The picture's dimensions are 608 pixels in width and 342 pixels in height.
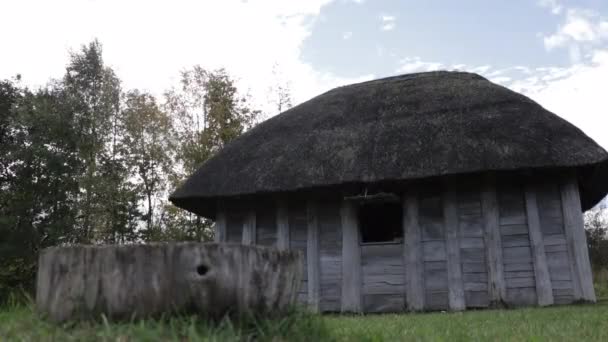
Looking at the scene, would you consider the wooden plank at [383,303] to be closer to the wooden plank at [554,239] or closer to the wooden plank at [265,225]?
the wooden plank at [265,225]

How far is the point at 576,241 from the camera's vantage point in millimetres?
8281

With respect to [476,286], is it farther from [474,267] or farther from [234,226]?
[234,226]

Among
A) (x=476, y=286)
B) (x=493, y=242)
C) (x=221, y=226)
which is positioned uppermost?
(x=221, y=226)

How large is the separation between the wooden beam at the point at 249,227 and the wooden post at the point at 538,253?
5.04 meters

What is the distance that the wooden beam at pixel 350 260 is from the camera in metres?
9.24

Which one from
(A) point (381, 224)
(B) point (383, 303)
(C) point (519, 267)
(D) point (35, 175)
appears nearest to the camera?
(C) point (519, 267)

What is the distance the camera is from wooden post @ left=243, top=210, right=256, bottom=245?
10.3m

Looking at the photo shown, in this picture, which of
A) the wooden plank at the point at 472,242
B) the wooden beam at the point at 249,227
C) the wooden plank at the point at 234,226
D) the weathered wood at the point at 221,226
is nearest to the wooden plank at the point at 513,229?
the wooden plank at the point at 472,242

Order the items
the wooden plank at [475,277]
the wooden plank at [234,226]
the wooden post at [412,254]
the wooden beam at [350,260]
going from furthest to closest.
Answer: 1. the wooden plank at [234,226]
2. the wooden beam at [350,260]
3. the wooden post at [412,254]
4. the wooden plank at [475,277]

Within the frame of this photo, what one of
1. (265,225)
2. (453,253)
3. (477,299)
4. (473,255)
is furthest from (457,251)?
(265,225)

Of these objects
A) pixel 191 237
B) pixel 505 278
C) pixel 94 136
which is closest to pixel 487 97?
pixel 505 278

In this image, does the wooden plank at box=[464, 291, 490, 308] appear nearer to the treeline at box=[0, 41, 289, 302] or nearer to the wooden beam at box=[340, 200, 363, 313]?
the wooden beam at box=[340, 200, 363, 313]

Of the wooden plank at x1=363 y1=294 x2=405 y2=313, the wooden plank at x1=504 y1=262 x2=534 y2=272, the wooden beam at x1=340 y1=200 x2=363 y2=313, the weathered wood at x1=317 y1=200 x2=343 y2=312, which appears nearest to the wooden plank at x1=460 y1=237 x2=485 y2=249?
the wooden plank at x1=504 y1=262 x2=534 y2=272

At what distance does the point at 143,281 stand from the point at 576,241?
7716mm
